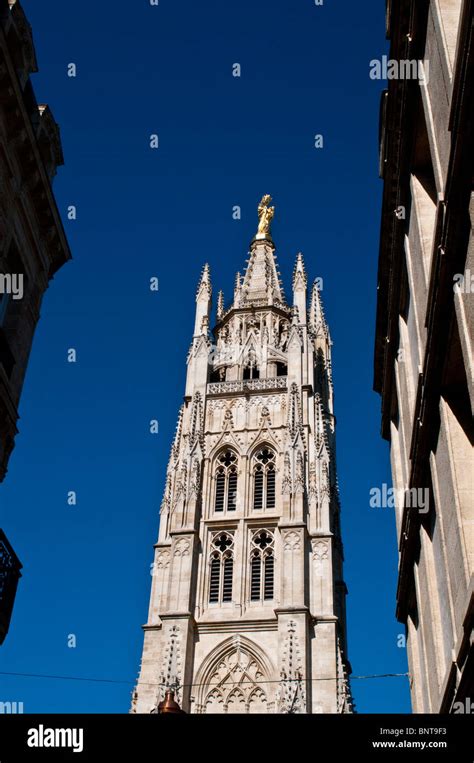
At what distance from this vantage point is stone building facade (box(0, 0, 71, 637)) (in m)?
13.8

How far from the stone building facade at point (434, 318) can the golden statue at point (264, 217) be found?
2055 inches

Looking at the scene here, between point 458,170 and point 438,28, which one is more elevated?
point 438,28

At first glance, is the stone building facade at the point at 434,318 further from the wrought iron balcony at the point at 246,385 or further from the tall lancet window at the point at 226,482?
the wrought iron balcony at the point at 246,385

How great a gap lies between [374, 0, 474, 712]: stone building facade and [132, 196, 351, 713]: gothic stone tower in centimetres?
2302

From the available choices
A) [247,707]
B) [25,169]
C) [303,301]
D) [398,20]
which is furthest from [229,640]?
[398,20]

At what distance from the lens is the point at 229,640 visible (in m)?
38.6

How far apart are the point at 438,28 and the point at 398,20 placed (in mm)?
2836

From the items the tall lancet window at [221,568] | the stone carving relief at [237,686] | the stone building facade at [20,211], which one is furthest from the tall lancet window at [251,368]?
the stone building facade at [20,211]

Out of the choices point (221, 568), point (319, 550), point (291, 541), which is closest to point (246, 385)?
point (291, 541)

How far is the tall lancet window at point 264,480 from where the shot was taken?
145ft

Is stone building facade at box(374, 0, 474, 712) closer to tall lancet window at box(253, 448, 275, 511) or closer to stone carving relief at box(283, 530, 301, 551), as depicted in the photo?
stone carving relief at box(283, 530, 301, 551)

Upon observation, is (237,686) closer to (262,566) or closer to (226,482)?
(262,566)

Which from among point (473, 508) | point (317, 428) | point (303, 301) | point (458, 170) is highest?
point (303, 301)
